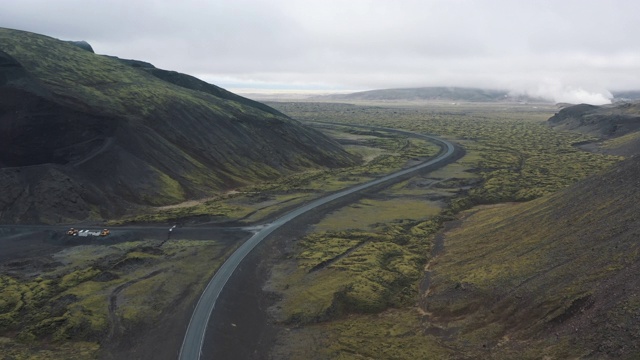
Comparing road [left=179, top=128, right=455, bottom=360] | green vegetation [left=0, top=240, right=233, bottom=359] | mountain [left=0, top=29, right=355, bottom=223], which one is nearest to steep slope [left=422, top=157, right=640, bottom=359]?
road [left=179, top=128, right=455, bottom=360]

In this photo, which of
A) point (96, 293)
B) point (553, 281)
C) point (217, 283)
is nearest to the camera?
point (553, 281)

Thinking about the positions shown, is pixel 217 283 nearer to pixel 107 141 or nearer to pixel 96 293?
pixel 96 293

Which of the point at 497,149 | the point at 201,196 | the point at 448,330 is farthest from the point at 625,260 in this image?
the point at 497,149

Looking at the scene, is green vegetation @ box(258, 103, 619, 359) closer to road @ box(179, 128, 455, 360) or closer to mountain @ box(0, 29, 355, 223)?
road @ box(179, 128, 455, 360)

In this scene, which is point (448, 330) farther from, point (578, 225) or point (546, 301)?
point (578, 225)

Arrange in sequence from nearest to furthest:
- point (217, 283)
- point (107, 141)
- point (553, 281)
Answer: point (553, 281) → point (217, 283) → point (107, 141)

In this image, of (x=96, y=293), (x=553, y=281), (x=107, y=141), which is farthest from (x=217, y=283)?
(x=107, y=141)

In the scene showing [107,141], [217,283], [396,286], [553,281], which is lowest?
[396,286]

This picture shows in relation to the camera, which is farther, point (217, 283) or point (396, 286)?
point (396, 286)

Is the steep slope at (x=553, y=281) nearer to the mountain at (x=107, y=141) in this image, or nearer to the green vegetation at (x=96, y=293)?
the green vegetation at (x=96, y=293)
